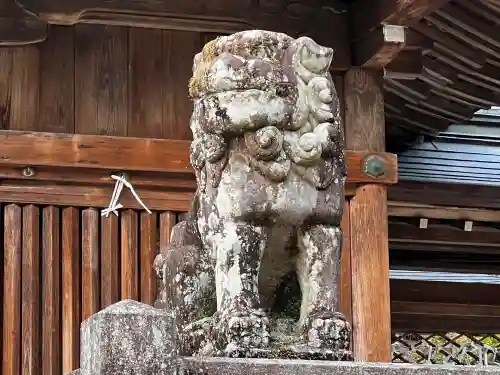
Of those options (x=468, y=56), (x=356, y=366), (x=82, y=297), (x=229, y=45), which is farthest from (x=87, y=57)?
(x=356, y=366)

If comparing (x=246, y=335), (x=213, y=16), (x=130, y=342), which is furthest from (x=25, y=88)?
(x=130, y=342)

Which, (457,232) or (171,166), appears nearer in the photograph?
(171,166)

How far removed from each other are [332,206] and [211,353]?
0.66 metres

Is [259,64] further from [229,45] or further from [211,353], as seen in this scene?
[211,353]

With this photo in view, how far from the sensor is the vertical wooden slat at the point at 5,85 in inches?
282

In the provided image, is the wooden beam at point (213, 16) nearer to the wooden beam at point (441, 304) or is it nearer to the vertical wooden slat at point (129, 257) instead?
the vertical wooden slat at point (129, 257)

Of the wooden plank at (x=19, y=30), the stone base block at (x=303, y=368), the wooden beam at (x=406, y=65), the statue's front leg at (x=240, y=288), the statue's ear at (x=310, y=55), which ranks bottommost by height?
the stone base block at (x=303, y=368)

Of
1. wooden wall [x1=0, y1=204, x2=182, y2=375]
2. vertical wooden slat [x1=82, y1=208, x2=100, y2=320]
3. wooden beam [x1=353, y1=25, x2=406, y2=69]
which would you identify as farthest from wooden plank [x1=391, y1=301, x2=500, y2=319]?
vertical wooden slat [x1=82, y1=208, x2=100, y2=320]

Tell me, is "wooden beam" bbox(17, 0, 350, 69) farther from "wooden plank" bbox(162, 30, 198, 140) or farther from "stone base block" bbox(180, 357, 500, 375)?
"stone base block" bbox(180, 357, 500, 375)

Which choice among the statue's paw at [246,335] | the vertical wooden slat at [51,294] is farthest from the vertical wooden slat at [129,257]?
the statue's paw at [246,335]

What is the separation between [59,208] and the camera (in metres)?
7.14

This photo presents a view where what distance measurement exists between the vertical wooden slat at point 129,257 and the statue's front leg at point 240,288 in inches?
112

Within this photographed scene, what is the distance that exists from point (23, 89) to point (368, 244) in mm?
2159

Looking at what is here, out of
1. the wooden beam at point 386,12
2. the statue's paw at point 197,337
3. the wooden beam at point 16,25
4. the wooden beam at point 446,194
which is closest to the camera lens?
the statue's paw at point 197,337
